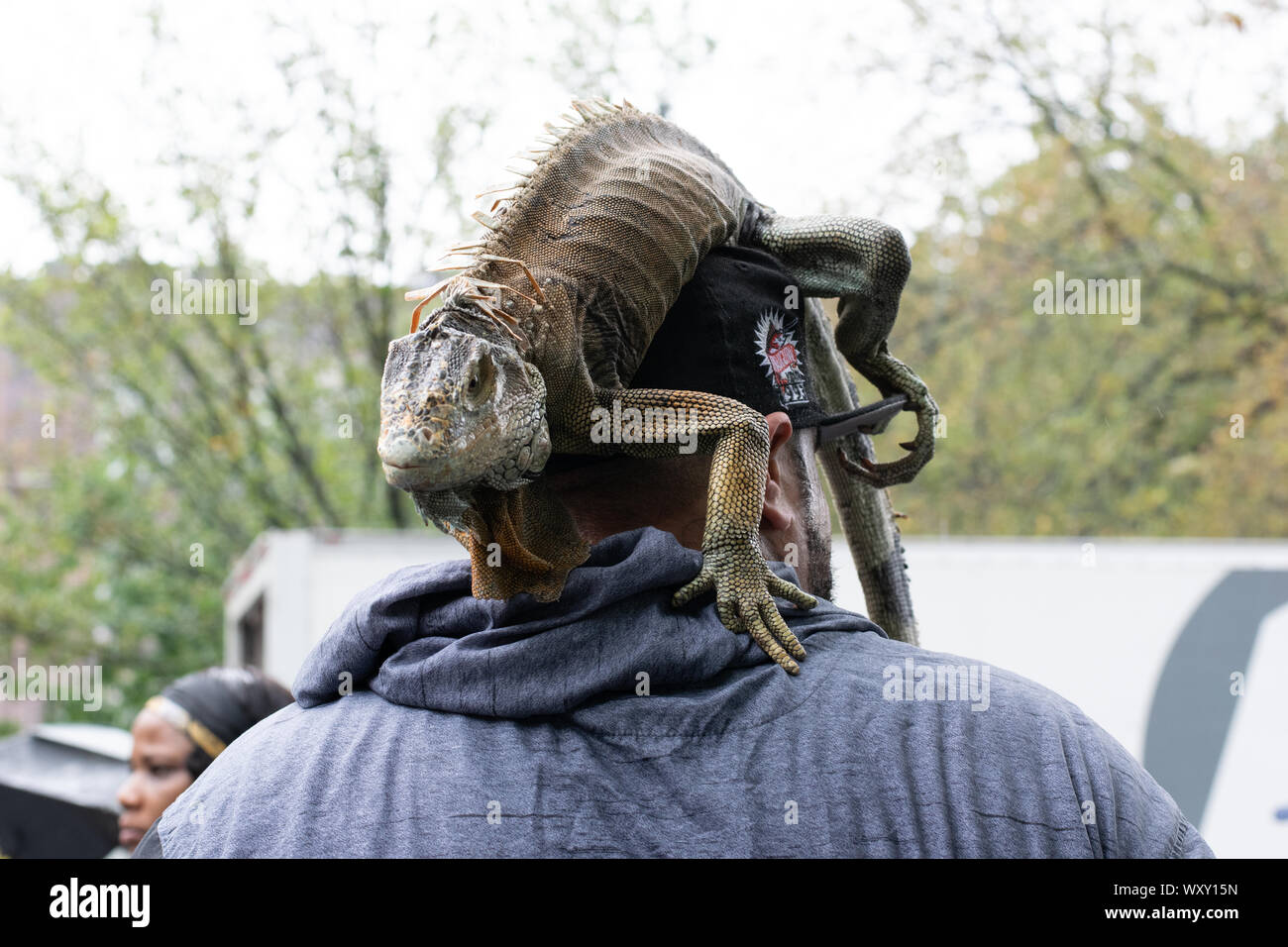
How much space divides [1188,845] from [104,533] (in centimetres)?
1445

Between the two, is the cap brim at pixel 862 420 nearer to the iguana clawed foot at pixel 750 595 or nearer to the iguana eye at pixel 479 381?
the iguana clawed foot at pixel 750 595

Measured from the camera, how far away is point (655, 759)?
Answer: 56.0 inches

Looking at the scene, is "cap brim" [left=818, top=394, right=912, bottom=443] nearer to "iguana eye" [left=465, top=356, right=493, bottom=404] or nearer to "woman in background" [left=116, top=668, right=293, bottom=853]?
"iguana eye" [left=465, top=356, right=493, bottom=404]

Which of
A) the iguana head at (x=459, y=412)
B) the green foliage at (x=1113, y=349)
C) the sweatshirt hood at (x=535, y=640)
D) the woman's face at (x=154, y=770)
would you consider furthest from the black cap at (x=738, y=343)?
the green foliage at (x=1113, y=349)

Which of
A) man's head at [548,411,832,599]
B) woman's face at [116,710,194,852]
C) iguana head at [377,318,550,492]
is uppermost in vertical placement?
iguana head at [377,318,550,492]

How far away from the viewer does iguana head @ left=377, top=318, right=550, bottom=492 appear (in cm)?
149

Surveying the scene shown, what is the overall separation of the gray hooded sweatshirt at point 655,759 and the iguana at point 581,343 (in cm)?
11

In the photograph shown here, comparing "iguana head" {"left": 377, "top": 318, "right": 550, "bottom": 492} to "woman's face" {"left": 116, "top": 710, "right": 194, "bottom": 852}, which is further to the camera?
"woman's face" {"left": 116, "top": 710, "right": 194, "bottom": 852}

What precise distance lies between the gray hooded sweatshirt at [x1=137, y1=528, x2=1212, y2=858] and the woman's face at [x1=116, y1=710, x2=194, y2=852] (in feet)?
8.39

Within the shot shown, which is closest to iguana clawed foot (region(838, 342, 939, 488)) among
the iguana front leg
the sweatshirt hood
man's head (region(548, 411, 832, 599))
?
man's head (region(548, 411, 832, 599))

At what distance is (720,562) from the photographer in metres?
1.77

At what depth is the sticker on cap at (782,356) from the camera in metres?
1.93

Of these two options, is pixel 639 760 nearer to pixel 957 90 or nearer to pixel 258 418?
pixel 258 418
